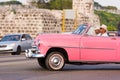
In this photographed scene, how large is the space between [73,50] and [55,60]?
62 cm

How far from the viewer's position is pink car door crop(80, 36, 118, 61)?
17828mm

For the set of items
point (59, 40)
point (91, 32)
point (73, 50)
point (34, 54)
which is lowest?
point (34, 54)

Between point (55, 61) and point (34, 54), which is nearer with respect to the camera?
point (55, 61)

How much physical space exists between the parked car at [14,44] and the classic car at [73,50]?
15.4 meters

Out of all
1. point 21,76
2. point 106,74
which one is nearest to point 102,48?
point 106,74

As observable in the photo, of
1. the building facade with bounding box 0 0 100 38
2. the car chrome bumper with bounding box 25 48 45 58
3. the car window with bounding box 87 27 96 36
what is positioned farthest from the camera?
Answer: the building facade with bounding box 0 0 100 38

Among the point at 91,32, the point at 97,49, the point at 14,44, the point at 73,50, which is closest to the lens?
the point at 73,50

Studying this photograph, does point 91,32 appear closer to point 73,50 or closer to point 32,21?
point 73,50

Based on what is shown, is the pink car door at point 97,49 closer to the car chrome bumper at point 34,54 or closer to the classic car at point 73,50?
the classic car at point 73,50

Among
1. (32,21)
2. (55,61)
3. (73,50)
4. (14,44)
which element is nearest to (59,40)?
(73,50)

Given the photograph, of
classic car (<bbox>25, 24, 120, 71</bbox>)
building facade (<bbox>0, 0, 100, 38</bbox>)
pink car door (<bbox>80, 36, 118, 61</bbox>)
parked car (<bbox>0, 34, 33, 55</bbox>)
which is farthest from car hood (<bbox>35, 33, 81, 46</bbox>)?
building facade (<bbox>0, 0, 100, 38</bbox>)

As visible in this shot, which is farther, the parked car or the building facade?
the building facade

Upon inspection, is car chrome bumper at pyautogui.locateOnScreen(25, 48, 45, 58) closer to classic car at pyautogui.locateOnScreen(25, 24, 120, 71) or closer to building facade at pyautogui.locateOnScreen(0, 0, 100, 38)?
classic car at pyautogui.locateOnScreen(25, 24, 120, 71)

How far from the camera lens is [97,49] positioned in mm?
17891
